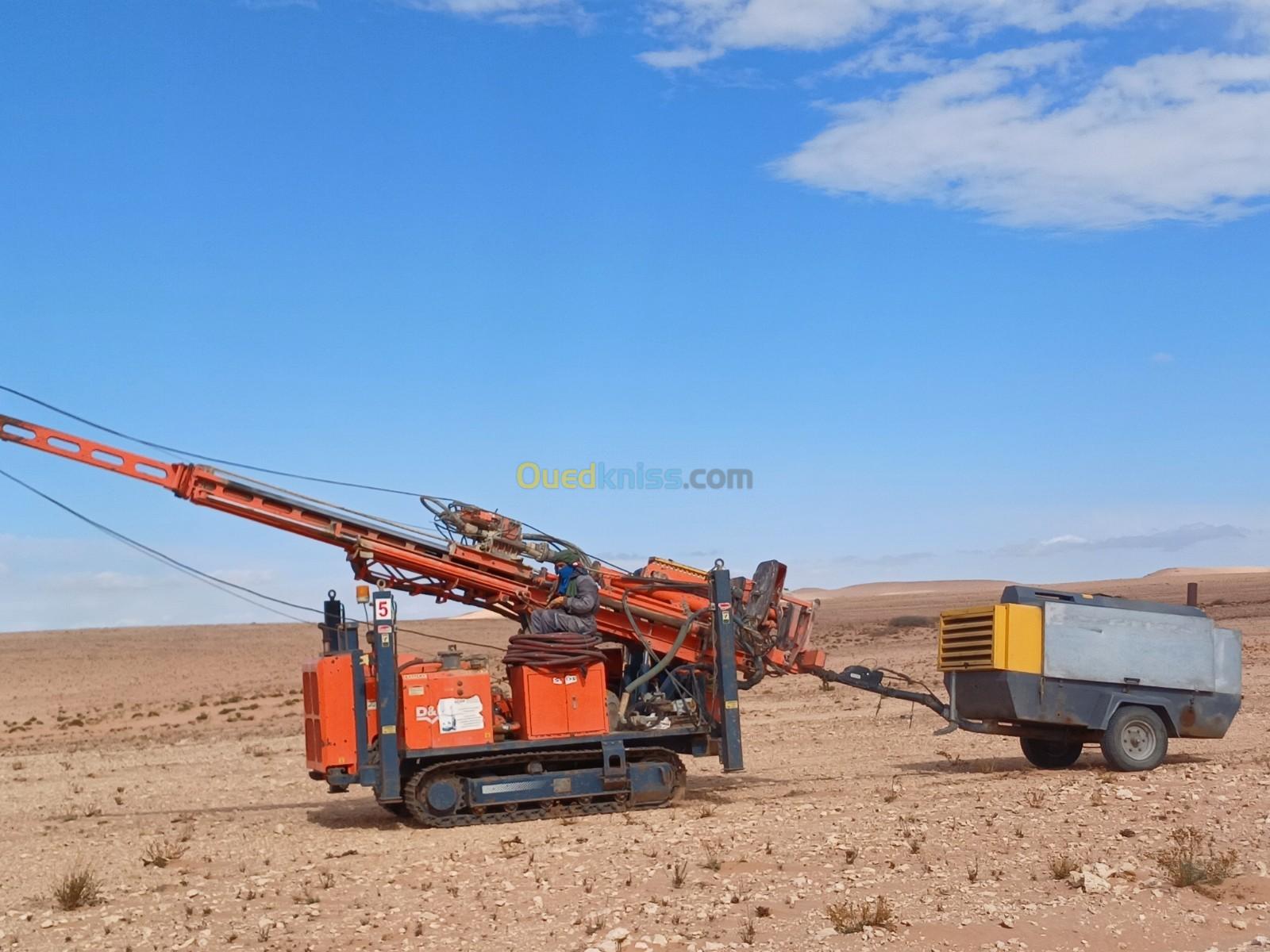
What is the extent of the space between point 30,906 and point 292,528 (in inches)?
214

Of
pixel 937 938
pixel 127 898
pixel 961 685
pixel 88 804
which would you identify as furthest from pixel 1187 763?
pixel 88 804

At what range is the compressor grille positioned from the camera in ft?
56.5

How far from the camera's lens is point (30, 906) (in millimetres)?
11742

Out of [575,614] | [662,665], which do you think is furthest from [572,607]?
[662,665]

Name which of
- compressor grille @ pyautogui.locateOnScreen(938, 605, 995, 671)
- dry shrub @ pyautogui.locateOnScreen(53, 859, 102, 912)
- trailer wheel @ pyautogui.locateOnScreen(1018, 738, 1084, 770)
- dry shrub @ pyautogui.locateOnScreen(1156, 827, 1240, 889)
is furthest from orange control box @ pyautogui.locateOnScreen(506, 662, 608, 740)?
dry shrub @ pyautogui.locateOnScreen(1156, 827, 1240, 889)

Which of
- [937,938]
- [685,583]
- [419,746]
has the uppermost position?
[685,583]

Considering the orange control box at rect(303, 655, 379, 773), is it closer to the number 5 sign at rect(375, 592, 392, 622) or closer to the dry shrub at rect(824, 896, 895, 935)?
the number 5 sign at rect(375, 592, 392, 622)

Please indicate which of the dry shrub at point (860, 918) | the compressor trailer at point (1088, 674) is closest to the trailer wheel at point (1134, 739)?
the compressor trailer at point (1088, 674)

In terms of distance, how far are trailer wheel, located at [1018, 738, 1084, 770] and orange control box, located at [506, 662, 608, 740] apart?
6122 millimetres

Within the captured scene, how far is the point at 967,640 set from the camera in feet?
58.1

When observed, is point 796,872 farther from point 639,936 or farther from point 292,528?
point 292,528

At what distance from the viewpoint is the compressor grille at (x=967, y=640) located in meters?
17.2

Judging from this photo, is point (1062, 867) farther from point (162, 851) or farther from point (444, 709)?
point (162, 851)

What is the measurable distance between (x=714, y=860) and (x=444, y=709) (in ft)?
13.7
